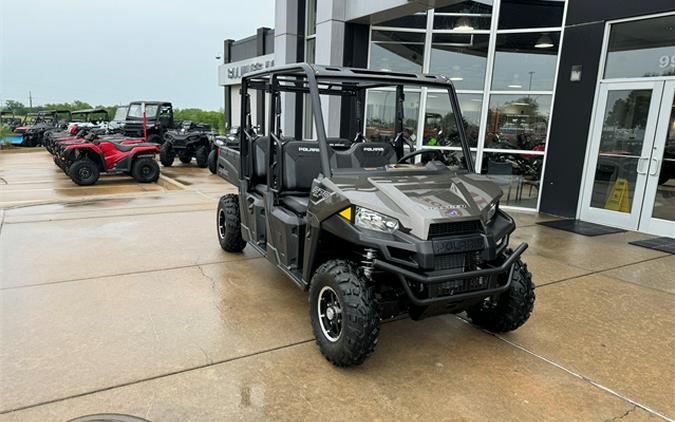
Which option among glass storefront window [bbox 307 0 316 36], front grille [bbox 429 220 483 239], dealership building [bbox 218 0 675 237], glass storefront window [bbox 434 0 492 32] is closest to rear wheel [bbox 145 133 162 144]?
glass storefront window [bbox 307 0 316 36]

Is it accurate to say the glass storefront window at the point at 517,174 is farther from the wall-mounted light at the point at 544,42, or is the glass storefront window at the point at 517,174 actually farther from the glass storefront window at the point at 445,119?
the wall-mounted light at the point at 544,42

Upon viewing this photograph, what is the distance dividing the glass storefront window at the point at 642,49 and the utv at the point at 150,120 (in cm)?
1381

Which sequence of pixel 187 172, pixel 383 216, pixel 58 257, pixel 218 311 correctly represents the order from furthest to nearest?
pixel 187 172, pixel 58 257, pixel 218 311, pixel 383 216

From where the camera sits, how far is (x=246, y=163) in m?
4.50

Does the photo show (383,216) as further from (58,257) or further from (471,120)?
(471,120)

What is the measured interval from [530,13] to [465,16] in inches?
47.3

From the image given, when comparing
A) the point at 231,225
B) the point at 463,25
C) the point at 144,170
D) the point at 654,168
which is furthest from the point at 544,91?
the point at 144,170

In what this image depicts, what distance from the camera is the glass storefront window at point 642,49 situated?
21.3 ft

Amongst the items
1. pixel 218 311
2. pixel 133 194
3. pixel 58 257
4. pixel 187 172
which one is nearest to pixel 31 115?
pixel 187 172

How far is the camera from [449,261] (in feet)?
9.02

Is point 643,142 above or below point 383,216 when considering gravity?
above

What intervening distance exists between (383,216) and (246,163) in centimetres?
218

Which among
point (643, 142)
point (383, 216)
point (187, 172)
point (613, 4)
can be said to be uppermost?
point (613, 4)

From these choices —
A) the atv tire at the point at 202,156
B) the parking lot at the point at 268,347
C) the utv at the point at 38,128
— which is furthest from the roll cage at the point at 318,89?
the utv at the point at 38,128
